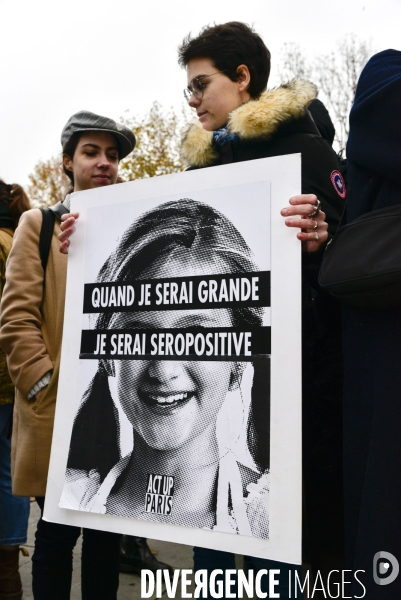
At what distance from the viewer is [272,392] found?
58.7 inches

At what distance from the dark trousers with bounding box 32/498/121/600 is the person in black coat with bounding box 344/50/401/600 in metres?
0.93

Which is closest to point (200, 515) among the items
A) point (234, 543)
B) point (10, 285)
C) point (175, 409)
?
point (234, 543)

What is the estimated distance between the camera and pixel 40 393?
2.03 m

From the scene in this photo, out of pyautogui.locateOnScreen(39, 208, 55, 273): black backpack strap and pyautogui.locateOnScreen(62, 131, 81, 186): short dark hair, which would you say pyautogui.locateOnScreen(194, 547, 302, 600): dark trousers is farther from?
pyautogui.locateOnScreen(62, 131, 81, 186): short dark hair

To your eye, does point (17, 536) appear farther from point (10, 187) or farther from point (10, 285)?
point (10, 187)

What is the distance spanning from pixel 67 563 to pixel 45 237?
1.14 m

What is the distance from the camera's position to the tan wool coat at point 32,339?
202 centimetres

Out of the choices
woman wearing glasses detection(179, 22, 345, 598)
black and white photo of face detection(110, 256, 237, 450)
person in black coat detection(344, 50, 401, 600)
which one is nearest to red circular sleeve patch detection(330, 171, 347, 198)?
woman wearing glasses detection(179, 22, 345, 598)

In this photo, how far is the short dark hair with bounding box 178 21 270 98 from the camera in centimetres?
200

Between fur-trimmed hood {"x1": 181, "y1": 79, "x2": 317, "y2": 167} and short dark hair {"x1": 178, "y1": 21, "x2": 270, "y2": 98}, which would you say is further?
short dark hair {"x1": 178, "y1": 21, "x2": 270, "y2": 98}

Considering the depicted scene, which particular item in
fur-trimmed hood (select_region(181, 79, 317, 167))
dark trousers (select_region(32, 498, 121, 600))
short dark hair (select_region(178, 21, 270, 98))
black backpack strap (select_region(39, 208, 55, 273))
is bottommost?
dark trousers (select_region(32, 498, 121, 600))

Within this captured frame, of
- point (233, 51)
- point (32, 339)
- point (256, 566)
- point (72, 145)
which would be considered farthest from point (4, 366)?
point (233, 51)

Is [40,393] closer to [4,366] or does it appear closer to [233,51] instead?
[4,366]

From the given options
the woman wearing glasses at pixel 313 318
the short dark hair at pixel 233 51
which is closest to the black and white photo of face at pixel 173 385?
the woman wearing glasses at pixel 313 318
